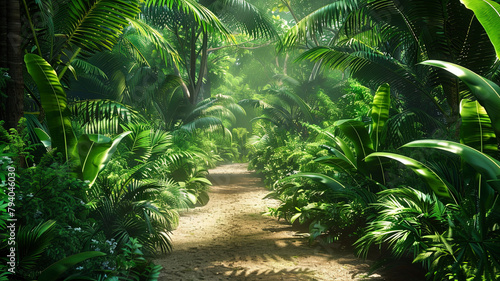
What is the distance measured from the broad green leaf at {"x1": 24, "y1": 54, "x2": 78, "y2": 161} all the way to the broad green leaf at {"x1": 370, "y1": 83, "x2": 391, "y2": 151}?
158 inches

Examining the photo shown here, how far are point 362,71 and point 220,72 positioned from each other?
15.2 m

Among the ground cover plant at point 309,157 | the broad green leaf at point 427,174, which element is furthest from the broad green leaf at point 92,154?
the broad green leaf at point 427,174

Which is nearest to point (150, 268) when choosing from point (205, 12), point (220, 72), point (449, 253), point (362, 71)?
point (449, 253)

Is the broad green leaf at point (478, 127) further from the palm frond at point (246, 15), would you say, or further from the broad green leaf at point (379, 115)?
the palm frond at point (246, 15)

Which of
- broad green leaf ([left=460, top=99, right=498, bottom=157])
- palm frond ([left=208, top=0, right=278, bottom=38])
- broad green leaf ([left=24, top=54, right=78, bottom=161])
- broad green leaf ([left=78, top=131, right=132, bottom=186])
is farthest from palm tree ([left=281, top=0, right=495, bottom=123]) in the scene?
broad green leaf ([left=24, top=54, right=78, bottom=161])

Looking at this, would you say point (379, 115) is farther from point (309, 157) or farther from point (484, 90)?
point (484, 90)

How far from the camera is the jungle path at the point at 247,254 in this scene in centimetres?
434

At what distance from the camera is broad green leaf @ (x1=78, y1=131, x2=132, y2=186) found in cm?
392

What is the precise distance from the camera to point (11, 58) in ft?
11.2

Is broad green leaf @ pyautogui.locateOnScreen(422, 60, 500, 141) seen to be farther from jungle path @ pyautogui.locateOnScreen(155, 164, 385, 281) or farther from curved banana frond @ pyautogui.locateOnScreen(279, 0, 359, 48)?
curved banana frond @ pyautogui.locateOnScreen(279, 0, 359, 48)

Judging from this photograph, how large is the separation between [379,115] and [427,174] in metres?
1.88

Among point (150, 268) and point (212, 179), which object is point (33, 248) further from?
point (212, 179)

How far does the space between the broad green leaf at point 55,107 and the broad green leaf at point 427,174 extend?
3.21 meters

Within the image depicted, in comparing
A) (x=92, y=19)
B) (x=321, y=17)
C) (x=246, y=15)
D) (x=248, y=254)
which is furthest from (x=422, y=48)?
(x=246, y=15)
